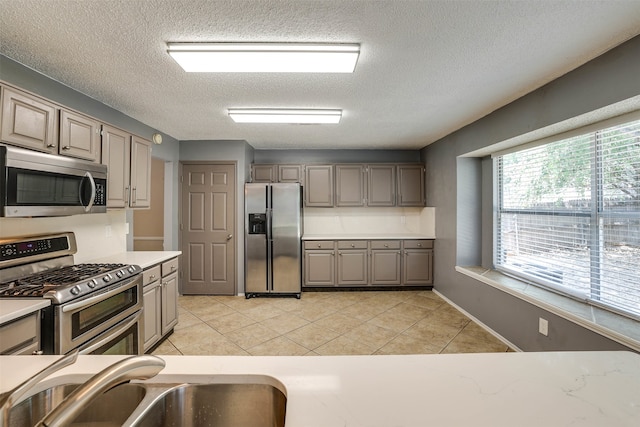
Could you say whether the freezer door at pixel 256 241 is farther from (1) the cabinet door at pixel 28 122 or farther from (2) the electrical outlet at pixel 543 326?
(2) the electrical outlet at pixel 543 326

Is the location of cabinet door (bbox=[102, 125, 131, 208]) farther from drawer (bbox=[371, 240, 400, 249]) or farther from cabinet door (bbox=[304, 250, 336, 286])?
drawer (bbox=[371, 240, 400, 249])

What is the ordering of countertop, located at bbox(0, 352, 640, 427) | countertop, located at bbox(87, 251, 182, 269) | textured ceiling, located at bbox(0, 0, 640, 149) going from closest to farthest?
countertop, located at bbox(0, 352, 640, 427), textured ceiling, located at bbox(0, 0, 640, 149), countertop, located at bbox(87, 251, 182, 269)

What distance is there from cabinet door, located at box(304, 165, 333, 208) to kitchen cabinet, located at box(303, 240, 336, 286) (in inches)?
27.9

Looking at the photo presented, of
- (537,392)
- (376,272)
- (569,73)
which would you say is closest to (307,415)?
(537,392)

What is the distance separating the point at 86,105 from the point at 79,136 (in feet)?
2.27

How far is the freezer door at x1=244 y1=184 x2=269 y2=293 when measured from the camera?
411 cm

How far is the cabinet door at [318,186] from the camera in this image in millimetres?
4582

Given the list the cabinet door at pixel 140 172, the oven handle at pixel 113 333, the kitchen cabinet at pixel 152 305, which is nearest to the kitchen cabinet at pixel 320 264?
the kitchen cabinet at pixel 152 305

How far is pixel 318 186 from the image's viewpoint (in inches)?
181

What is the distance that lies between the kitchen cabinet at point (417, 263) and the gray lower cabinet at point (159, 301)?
10.9 ft

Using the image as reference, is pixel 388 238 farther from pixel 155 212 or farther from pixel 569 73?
pixel 155 212

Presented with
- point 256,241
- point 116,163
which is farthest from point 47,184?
point 256,241

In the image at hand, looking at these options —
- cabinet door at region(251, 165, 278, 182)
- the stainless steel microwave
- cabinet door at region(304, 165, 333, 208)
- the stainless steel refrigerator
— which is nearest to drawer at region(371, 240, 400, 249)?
cabinet door at region(304, 165, 333, 208)

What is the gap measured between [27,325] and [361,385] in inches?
71.9
